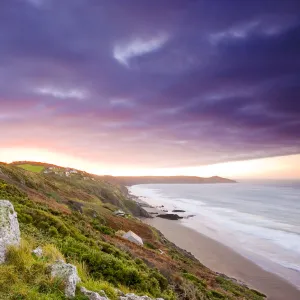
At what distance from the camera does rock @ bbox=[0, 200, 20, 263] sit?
26.1 feet

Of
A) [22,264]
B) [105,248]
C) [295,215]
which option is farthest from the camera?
[295,215]

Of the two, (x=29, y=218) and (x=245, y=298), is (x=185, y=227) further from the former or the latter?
(x=29, y=218)

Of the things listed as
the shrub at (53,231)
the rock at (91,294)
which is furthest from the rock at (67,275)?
the shrub at (53,231)

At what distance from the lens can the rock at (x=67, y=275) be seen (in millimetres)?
7024

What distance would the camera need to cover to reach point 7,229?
28.0ft

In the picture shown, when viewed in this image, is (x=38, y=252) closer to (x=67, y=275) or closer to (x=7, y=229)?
(x=7, y=229)

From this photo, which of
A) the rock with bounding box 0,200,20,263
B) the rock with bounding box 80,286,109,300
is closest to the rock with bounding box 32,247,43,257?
the rock with bounding box 0,200,20,263

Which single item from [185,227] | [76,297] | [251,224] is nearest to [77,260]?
[76,297]

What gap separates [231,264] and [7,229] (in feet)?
99.2

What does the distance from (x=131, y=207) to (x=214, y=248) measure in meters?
35.5

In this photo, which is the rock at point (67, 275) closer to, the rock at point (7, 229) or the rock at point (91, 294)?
the rock at point (91, 294)

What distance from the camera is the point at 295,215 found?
69.8 metres

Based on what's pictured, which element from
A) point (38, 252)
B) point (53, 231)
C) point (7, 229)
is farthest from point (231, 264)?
point (7, 229)

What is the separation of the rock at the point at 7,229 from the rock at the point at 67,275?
1554 mm
